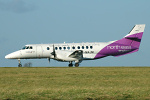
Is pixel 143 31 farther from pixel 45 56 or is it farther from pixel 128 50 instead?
pixel 45 56

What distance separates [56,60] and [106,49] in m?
8.06

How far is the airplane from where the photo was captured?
157ft

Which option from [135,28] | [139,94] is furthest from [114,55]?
[139,94]

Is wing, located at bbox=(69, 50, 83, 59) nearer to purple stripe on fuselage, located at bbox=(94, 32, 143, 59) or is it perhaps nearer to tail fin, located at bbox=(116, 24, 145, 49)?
purple stripe on fuselage, located at bbox=(94, 32, 143, 59)

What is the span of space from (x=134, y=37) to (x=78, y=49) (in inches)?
362

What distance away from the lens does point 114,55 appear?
49.7 meters

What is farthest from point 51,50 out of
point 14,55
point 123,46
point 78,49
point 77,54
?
point 123,46

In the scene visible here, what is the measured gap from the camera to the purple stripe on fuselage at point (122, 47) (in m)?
48.8

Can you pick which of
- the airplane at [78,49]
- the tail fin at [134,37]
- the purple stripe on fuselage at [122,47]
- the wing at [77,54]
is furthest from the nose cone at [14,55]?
the tail fin at [134,37]

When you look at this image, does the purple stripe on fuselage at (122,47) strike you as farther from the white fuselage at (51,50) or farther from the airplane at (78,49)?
the white fuselage at (51,50)

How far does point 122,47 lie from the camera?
161 ft

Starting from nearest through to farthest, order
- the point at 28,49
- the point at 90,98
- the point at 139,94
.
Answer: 1. the point at 90,98
2. the point at 139,94
3. the point at 28,49

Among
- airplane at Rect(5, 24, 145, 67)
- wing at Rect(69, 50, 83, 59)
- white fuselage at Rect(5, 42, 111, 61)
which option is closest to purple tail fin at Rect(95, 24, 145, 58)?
airplane at Rect(5, 24, 145, 67)

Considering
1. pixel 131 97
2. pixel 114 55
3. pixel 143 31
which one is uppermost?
pixel 143 31
